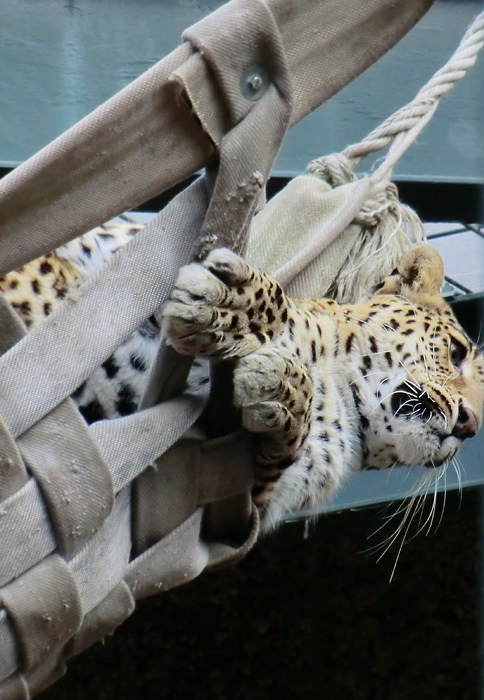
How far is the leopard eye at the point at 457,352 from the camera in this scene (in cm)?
216

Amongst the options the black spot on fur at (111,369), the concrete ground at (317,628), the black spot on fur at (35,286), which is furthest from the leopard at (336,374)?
the concrete ground at (317,628)

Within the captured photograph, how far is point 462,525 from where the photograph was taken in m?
3.85

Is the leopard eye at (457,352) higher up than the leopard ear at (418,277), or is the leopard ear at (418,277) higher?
the leopard ear at (418,277)

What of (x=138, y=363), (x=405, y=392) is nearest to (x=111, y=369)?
(x=138, y=363)

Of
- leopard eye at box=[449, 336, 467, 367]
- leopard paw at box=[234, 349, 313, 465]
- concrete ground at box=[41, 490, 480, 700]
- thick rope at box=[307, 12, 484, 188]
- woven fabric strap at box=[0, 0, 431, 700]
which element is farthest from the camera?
concrete ground at box=[41, 490, 480, 700]

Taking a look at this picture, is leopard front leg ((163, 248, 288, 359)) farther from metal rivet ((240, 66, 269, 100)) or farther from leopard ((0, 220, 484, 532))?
metal rivet ((240, 66, 269, 100))

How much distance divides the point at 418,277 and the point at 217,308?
924mm

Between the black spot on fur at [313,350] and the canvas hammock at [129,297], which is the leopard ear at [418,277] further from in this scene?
the canvas hammock at [129,297]

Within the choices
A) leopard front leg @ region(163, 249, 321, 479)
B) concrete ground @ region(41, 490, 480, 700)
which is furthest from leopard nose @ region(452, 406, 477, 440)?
concrete ground @ region(41, 490, 480, 700)

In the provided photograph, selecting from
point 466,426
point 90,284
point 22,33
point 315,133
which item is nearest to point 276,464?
point 90,284

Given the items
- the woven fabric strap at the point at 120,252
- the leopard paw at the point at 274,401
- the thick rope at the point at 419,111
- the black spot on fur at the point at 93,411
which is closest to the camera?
the woven fabric strap at the point at 120,252

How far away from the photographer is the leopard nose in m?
→ 1.99

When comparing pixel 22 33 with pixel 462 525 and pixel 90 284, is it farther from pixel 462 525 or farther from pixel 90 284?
pixel 462 525

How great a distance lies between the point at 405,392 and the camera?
1.94 m
